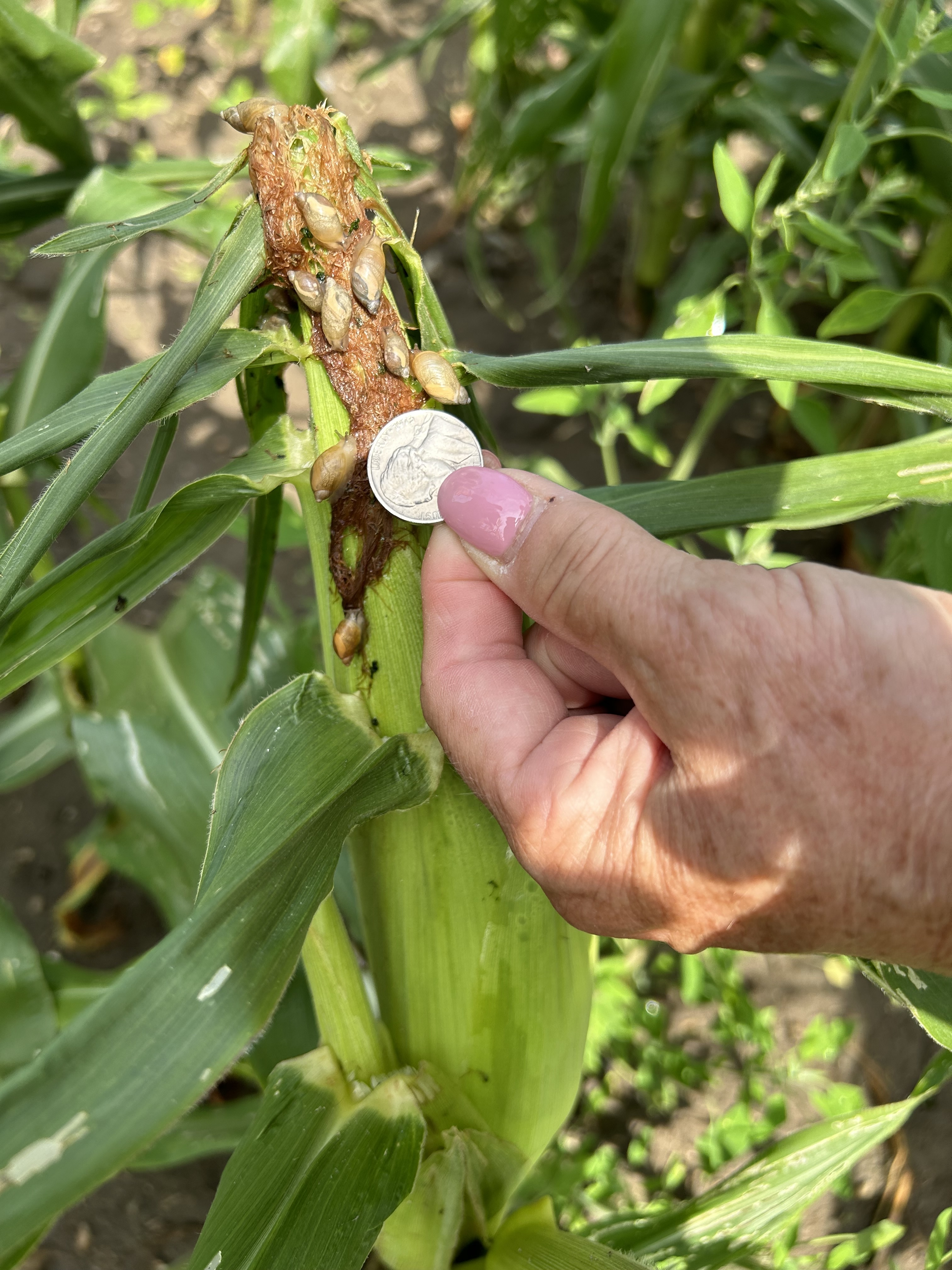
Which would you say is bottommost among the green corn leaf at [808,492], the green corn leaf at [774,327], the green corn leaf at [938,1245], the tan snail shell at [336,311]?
the green corn leaf at [938,1245]

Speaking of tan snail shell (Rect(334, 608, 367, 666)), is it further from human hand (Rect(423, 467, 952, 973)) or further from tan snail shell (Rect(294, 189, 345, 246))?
tan snail shell (Rect(294, 189, 345, 246))

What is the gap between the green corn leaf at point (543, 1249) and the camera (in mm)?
896

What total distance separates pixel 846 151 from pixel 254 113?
2.32 ft

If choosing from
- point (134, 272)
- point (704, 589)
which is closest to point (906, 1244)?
point (704, 589)

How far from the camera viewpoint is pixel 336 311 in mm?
736

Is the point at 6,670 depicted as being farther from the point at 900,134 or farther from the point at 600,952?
the point at 600,952

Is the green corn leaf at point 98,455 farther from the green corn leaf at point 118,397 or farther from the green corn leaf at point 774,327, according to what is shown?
the green corn leaf at point 774,327

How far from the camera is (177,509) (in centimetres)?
76

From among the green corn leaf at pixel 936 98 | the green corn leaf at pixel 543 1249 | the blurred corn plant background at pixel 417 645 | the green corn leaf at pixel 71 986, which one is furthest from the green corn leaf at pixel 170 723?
the green corn leaf at pixel 936 98

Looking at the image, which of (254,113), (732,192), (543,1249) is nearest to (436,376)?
(254,113)

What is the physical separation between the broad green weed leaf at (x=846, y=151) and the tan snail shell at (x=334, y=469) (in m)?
0.71

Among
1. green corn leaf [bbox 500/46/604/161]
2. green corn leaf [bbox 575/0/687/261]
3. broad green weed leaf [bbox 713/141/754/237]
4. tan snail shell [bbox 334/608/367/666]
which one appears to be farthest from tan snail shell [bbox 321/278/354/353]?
green corn leaf [bbox 500/46/604/161]

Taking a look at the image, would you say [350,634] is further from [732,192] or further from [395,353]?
[732,192]

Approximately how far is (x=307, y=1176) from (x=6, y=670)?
52 cm
